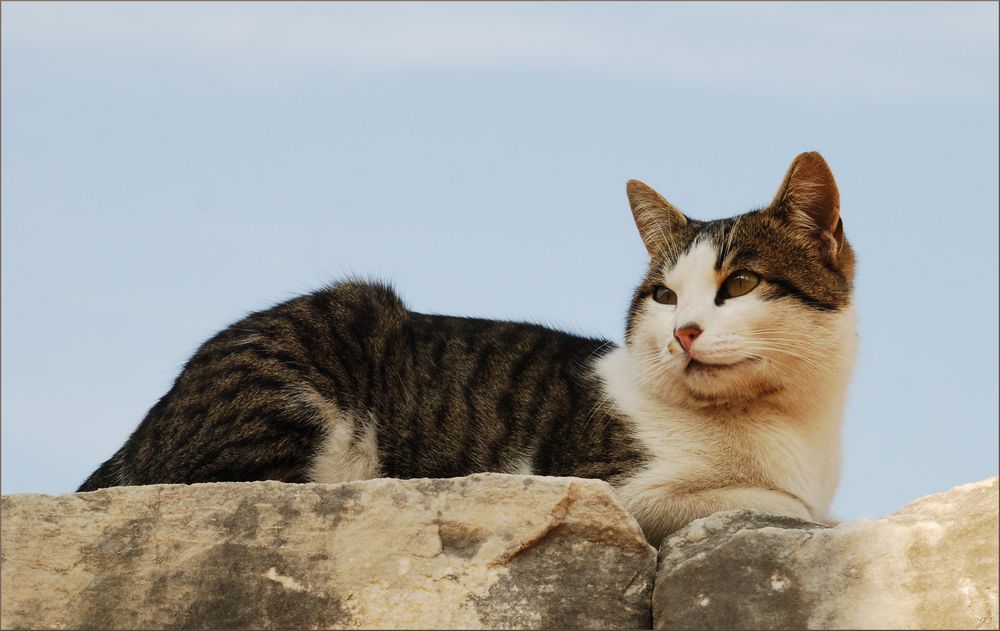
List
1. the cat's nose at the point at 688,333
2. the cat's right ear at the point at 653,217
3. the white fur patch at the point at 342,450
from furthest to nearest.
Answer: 1. the cat's right ear at the point at 653,217
2. the white fur patch at the point at 342,450
3. the cat's nose at the point at 688,333

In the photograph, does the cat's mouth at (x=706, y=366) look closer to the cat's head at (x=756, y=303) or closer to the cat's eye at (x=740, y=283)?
the cat's head at (x=756, y=303)

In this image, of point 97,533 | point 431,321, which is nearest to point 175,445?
point 97,533

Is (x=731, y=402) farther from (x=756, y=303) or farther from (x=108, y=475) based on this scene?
(x=108, y=475)

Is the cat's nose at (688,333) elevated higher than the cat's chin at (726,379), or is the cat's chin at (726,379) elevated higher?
the cat's nose at (688,333)

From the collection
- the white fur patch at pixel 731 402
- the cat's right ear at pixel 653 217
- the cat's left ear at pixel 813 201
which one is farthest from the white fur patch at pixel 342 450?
the cat's left ear at pixel 813 201

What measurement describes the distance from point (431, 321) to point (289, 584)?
7.87 ft

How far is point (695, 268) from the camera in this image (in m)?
4.26

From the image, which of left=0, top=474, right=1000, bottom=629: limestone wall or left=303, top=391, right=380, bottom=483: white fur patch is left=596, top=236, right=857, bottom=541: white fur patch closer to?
left=0, top=474, right=1000, bottom=629: limestone wall

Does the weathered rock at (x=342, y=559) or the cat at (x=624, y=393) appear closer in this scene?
the weathered rock at (x=342, y=559)

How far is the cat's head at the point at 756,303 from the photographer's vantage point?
13.1 feet

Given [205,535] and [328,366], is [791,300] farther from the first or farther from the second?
[205,535]

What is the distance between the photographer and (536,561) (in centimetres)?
290

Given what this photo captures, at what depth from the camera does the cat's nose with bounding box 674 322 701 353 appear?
3924 mm

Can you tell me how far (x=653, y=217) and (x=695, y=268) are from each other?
712 millimetres
